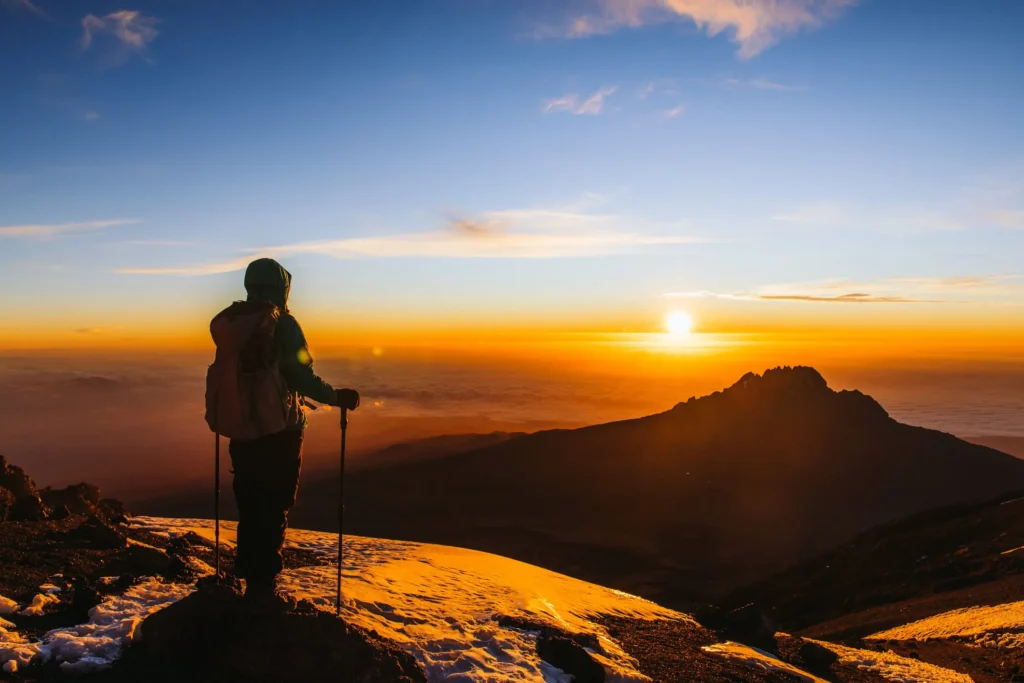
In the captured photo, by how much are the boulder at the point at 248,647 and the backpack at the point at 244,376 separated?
1.18 meters

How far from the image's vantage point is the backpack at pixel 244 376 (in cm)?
478

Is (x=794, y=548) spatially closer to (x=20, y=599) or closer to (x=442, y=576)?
(x=442, y=576)

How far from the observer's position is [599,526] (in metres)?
32.3

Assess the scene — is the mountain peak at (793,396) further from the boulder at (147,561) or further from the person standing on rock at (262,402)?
the person standing on rock at (262,402)

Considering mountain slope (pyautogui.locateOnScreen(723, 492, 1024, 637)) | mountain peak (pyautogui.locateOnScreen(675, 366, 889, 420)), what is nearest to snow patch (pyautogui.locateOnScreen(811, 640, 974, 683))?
mountain slope (pyautogui.locateOnScreen(723, 492, 1024, 637))

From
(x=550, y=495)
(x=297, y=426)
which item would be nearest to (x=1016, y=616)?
(x=297, y=426)

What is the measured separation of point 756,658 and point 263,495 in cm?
687

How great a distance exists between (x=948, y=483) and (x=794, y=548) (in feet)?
46.1

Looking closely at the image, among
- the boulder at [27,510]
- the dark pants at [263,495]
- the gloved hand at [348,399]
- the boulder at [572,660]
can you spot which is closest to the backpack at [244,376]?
the dark pants at [263,495]

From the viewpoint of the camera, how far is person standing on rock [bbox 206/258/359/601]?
4.82 metres

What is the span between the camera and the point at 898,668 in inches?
400

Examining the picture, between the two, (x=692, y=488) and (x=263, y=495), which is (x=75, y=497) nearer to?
(x=263, y=495)

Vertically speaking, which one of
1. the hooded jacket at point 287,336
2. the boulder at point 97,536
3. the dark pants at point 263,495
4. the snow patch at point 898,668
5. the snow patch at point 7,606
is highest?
the hooded jacket at point 287,336

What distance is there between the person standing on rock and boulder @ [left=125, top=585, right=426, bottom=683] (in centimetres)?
33
